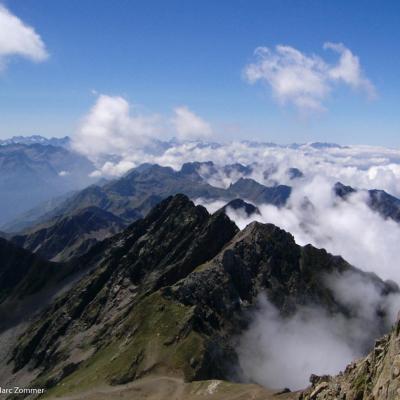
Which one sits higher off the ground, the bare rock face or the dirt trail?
the bare rock face

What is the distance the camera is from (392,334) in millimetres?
74188

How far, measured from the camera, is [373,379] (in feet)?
239

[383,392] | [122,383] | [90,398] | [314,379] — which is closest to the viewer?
[383,392]

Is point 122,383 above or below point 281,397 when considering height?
below

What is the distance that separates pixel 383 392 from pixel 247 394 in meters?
110

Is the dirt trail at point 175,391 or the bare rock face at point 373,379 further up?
the bare rock face at point 373,379

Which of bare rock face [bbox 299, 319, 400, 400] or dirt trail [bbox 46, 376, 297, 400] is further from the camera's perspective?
dirt trail [bbox 46, 376, 297, 400]

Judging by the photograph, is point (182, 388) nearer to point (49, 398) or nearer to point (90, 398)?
point (90, 398)

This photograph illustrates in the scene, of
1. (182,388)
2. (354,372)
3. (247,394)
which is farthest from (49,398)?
(354,372)

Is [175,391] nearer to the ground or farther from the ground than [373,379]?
nearer to the ground

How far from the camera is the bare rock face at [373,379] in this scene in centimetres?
6107

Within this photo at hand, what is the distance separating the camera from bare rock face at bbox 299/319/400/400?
61.1m

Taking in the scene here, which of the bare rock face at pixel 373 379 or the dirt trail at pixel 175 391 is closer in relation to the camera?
the bare rock face at pixel 373 379

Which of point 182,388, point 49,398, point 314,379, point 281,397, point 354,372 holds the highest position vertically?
point 354,372
